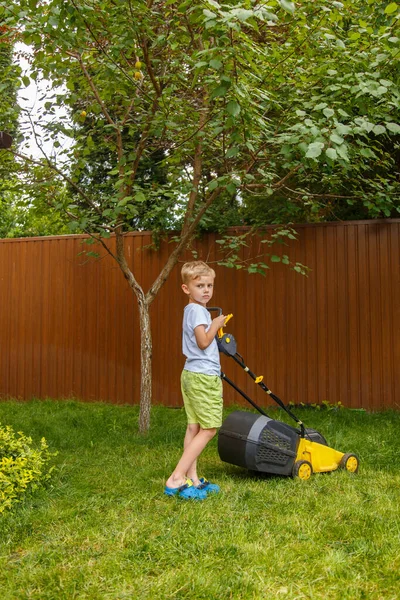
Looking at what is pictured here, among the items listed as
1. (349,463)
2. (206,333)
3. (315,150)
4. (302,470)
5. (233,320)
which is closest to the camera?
(315,150)

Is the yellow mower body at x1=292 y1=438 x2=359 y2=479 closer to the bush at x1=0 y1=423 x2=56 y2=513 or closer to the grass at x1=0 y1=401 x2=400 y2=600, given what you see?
the grass at x1=0 y1=401 x2=400 y2=600

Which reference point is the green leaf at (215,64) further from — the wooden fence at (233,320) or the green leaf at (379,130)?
the wooden fence at (233,320)

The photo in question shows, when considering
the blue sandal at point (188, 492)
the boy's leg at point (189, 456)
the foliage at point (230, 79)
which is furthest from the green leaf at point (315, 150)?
the blue sandal at point (188, 492)

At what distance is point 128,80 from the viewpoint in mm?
4707

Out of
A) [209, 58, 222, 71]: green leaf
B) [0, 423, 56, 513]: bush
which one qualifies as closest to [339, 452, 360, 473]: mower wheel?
[0, 423, 56, 513]: bush

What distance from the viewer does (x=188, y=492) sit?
3295mm

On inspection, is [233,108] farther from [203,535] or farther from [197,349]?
[203,535]

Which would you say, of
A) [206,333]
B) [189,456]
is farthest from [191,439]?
[206,333]

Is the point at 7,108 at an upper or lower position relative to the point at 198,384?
upper

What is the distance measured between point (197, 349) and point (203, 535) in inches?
43.7

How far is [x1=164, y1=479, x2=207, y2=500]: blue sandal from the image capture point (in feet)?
10.7

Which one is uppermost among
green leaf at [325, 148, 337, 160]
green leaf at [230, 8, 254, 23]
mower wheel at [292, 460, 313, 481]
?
green leaf at [230, 8, 254, 23]

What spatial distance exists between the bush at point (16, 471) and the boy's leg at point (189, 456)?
2.55ft

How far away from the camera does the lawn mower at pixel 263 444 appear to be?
3.51 meters
